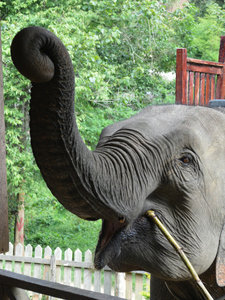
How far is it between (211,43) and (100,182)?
6472 mm

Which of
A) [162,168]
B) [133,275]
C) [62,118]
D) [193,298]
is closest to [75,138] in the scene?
[62,118]

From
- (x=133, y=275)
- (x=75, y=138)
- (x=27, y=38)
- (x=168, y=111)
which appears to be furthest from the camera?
(x=133, y=275)

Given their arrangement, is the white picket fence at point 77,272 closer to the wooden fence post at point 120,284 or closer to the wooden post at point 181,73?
the wooden fence post at point 120,284

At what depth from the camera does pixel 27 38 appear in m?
0.66

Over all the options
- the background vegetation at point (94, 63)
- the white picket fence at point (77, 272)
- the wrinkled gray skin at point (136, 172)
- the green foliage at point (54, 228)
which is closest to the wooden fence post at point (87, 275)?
the white picket fence at point (77, 272)

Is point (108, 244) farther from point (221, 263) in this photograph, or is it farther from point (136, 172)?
point (221, 263)

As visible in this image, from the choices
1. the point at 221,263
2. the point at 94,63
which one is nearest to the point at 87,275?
the point at 94,63

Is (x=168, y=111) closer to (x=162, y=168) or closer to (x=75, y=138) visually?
(x=162, y=168)

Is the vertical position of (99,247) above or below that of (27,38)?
below

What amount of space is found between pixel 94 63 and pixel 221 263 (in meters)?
4.33

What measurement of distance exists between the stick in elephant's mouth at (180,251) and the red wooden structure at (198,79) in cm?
125

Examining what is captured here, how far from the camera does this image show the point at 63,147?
76 centimetres

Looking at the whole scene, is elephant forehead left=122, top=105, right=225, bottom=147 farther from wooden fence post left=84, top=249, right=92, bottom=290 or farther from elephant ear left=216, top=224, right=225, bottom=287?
wooden fence post left=84, top=249, right=92, bottom=290

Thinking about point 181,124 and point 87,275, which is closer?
point 181,124
